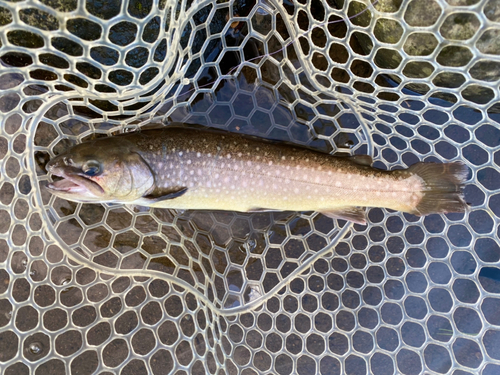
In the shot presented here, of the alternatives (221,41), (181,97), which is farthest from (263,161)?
(221,41)

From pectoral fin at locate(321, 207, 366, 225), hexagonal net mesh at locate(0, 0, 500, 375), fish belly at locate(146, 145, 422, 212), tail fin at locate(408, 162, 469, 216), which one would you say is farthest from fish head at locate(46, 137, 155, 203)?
tail fin at locate(408, 162, 469, 216)

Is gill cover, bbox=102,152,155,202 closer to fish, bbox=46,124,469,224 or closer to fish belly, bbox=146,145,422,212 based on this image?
fish, bbox=46,124,469,224

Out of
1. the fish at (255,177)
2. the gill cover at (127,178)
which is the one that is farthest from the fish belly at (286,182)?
the gill cover at (127,178)

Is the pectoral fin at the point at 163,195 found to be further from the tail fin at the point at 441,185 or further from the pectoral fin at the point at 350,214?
the tail fin at the point at 441,185

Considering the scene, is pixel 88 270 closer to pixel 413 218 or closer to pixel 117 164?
pixel 117 164

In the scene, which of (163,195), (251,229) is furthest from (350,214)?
(163,195)

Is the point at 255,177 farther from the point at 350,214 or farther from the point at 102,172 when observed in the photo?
the point at 102,172
